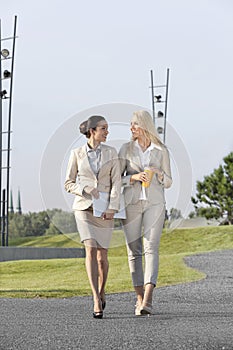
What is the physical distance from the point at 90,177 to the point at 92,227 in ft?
1.54

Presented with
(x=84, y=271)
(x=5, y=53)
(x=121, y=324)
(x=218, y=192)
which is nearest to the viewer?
(x=121, y=324)

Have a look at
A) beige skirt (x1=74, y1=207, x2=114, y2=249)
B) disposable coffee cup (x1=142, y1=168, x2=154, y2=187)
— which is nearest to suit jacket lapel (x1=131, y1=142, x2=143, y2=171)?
disposable coffee cup (x1=142, y1=168, x2=154, y2=187)

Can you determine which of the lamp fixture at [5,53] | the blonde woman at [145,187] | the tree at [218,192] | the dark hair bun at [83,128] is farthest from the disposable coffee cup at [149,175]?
Result: the tree at [218,192]

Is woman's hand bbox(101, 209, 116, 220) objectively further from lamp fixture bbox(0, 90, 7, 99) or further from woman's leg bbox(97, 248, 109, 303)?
lamp fixture bbox(0, 90, 7, 99)

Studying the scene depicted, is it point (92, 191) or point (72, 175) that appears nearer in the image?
point (92, 191)

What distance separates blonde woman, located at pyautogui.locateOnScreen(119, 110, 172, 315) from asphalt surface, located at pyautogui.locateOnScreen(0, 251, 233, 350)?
60 cm

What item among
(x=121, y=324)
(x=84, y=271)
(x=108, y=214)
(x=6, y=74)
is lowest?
(x=84, y=271)

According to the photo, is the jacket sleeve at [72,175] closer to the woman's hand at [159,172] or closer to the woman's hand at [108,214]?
the woman's hand at [108,214]

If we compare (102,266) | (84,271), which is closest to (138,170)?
(102,266)

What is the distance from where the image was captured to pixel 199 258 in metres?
19.2

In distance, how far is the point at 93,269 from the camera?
733 cm

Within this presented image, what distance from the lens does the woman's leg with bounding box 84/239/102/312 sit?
23.8 ft

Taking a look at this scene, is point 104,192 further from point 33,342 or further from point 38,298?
point 38,298

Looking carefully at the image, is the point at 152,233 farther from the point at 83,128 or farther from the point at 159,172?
the point at 83,128
